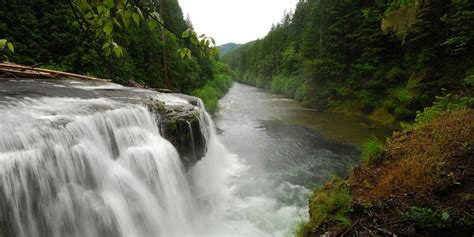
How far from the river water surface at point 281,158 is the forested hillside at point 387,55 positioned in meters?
2.46

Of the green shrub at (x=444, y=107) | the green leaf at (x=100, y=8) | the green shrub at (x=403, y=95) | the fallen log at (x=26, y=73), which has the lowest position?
the green shrub at (x=403, y=95)

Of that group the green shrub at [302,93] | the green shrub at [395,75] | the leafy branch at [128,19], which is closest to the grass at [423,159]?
the leafy branch at [128,19]

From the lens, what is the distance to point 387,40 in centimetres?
1845

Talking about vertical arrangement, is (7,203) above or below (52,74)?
below

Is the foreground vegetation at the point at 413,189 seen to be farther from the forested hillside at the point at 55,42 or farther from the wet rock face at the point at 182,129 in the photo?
the forested hillside at the point at 55,42

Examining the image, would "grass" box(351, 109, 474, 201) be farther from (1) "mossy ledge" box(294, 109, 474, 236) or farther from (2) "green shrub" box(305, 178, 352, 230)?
(2) "green shrub" box(305, 178, 352, 230)

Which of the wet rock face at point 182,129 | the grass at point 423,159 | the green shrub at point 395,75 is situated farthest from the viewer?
the green shrub at point 395,75

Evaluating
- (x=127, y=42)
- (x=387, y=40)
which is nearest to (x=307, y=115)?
(x=387, y=40)

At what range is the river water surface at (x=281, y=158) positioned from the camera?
6875mm

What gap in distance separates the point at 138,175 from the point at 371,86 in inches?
686

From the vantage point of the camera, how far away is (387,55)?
1831 centimetres

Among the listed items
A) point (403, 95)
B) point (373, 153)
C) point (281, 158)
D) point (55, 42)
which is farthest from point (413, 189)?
point (55, 42)

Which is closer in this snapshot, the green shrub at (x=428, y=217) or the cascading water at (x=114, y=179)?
the green shrub at (x=428, y=217)

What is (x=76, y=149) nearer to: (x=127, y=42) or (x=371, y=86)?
(x=127, y=42)
